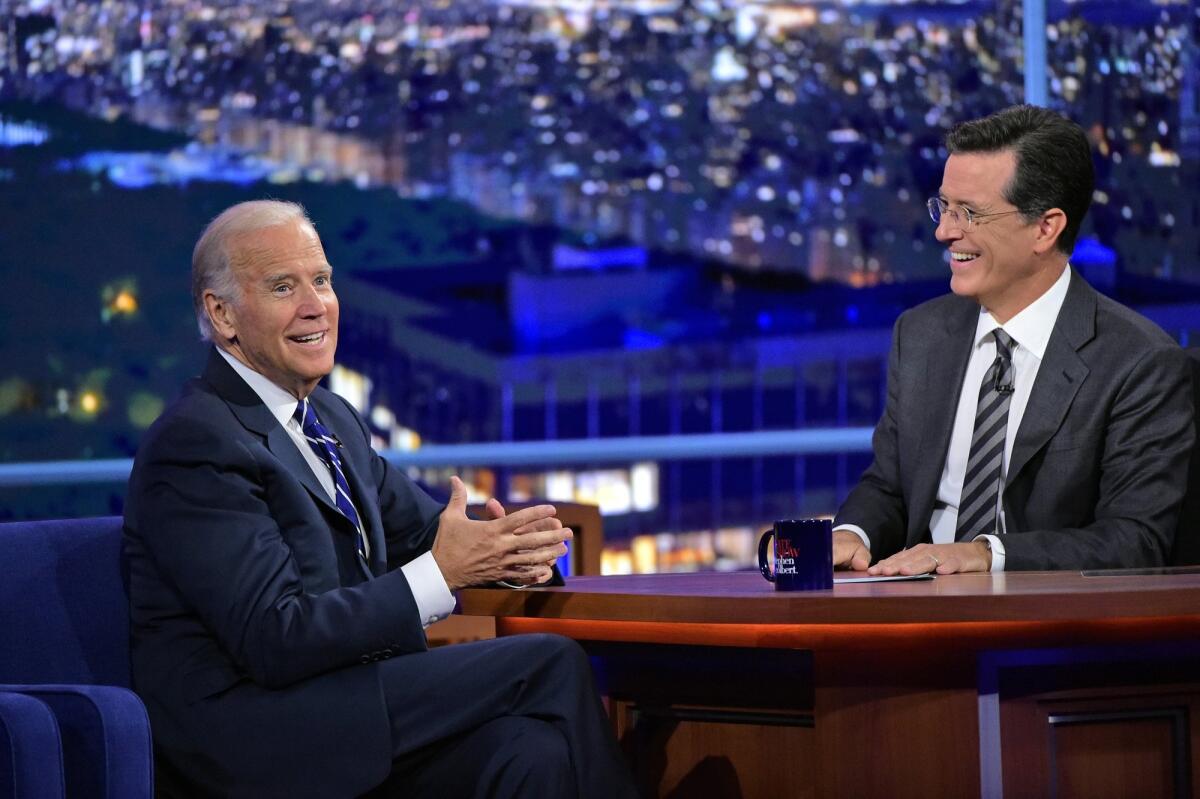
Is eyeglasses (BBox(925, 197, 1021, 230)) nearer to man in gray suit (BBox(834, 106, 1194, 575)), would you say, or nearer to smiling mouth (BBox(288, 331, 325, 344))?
man in gray suit (BBox(834, 106, 1194, 575))

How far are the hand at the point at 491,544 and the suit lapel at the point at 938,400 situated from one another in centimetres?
77

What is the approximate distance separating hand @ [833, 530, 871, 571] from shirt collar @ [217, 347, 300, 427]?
33.4 inches

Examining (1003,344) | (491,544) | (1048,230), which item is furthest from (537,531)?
(1048,230)

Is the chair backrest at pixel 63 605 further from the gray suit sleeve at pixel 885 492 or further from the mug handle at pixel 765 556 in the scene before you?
the gray suit sleeve at pixel 885 492

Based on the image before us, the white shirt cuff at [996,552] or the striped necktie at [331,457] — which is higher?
the striped necktie at [331,457]

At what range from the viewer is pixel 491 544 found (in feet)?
6.59

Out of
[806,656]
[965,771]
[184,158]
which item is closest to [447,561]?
[806,656]

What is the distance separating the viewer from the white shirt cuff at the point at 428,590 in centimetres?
195

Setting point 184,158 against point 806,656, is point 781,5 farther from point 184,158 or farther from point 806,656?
point 806,656

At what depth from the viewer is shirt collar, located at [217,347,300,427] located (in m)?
2.15

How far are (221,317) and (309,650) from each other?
0.54m

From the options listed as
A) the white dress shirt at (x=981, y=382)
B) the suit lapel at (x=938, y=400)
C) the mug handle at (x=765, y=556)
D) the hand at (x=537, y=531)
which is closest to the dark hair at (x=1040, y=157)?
the white dress shirt at (x=981, y=382)

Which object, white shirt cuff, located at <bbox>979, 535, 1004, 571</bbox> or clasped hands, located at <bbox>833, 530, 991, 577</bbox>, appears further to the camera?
white shirt cuff, located at <bbox>979, 535, 1004, 571</bbox>

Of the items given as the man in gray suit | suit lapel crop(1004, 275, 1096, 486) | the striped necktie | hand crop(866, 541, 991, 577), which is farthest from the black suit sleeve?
suit lapel crop(1004, 275, 1096, 486)
